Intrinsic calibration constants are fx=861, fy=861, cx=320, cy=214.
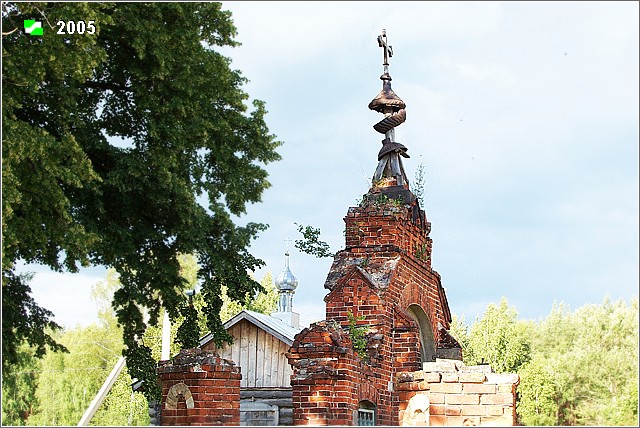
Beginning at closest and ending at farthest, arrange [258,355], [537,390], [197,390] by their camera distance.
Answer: [197,390], [258,355], [537,390]

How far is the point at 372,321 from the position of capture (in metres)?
11.7

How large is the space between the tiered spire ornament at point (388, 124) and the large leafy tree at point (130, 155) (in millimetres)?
1984

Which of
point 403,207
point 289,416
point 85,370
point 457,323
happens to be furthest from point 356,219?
point 457,323

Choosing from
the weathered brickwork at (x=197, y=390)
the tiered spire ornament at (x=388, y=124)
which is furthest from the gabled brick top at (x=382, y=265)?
the weathered brickwork at (x=197, y=390)

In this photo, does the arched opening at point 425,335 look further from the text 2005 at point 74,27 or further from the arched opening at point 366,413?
the text 2005 at point 74,27

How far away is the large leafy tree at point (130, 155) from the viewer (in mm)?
10680

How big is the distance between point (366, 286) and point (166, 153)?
3.57m

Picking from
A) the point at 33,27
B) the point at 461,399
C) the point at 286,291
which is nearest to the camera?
the point at 461,399

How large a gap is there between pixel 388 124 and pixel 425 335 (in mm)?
3461

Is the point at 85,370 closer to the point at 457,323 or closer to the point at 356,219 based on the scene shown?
the point at 457,323

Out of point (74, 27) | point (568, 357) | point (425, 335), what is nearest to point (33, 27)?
point (74, 27)

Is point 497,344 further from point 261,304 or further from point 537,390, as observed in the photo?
point 261,304

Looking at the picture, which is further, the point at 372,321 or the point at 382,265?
the point at 382,265

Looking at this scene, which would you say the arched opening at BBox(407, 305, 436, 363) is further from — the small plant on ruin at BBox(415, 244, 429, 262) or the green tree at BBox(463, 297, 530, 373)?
the green tree at BBox(463, 297, 530, 373)
